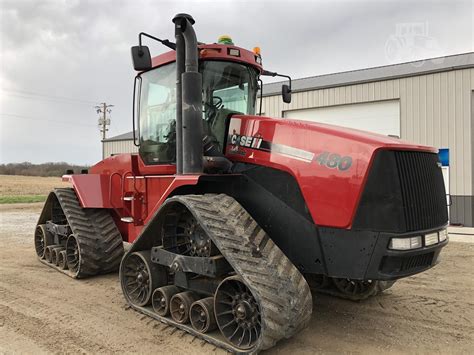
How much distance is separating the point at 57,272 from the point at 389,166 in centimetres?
573

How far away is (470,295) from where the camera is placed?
5.46m

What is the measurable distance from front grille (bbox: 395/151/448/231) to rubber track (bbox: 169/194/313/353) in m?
1.10

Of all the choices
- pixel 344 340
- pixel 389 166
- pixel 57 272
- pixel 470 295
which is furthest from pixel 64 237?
pixel 470 295

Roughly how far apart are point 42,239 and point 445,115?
12.0 meters

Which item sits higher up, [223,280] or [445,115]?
[445,115]

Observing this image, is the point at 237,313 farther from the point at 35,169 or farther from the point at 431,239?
the point at 35,169

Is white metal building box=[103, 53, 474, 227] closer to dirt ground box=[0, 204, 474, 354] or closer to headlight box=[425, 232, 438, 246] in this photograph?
dirt ground box=[0, 204, 474, 354]

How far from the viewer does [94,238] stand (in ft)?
20.5

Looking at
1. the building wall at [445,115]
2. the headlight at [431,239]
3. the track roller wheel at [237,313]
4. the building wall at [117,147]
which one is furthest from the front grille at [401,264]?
the building wall at [117,147]

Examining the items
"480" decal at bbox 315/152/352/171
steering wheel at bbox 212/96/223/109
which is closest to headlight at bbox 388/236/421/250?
"480" decal at bbox 315/152/352/171

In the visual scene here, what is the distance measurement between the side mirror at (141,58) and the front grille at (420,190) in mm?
2672

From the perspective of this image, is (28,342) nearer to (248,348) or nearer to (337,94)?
(248,348)

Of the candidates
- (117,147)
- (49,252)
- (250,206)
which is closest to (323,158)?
(250,206)

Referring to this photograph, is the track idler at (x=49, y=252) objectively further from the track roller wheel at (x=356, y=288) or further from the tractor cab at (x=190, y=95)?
the track roller wheel at (x=356, y=288)
